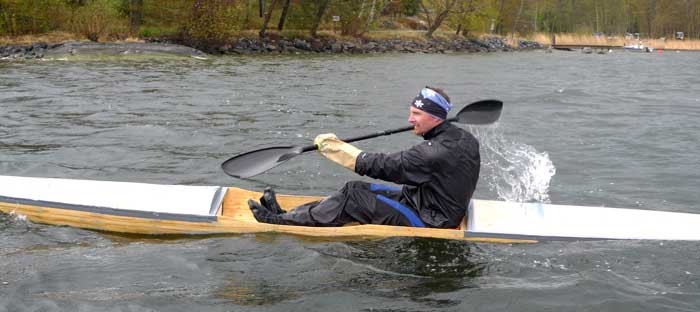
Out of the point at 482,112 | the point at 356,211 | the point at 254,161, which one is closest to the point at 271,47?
the point at 482,112

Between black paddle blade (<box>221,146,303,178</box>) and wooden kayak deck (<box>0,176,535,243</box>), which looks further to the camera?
black paddle blade (<box>221,146,303,178</box>)

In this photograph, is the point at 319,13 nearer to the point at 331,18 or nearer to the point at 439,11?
the point at 331,18

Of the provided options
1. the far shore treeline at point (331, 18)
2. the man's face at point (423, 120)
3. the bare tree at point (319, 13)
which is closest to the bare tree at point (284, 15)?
the far shore treeline at point (331, 18)

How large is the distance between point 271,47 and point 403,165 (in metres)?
32.4

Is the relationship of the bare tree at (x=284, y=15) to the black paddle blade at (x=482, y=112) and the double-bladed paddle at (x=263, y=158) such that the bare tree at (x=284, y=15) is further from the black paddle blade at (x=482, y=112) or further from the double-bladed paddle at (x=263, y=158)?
the double-bladed paddle at (x=263, y=158)

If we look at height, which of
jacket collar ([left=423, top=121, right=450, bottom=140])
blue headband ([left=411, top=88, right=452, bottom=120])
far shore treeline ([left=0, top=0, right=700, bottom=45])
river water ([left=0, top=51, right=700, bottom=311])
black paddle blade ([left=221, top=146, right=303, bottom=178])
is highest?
far shore treeline ([left=0, top=0, right=700, bottom=45])

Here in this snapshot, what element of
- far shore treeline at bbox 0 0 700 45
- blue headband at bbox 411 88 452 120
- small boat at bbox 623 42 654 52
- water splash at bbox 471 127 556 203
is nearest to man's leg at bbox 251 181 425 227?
blue headband at bbox 411 88 452 120

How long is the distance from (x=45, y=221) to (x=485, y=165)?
6.47m

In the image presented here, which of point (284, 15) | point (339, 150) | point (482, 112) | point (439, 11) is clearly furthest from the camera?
point (439, 11)

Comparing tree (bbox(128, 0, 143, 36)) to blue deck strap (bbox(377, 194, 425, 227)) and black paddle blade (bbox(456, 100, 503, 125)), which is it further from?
blue deck strap (bbox(377, 194, 425, 227))

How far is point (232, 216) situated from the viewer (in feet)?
23.6

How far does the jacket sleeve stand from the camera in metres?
6.08

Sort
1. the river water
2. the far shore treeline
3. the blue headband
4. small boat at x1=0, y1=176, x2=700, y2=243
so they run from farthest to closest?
the far shore treeline < small boat at x1=0, y1=176, x2=700, y2=243 < the blue headband < the river water

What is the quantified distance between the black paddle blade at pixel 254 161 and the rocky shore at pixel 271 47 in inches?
941
